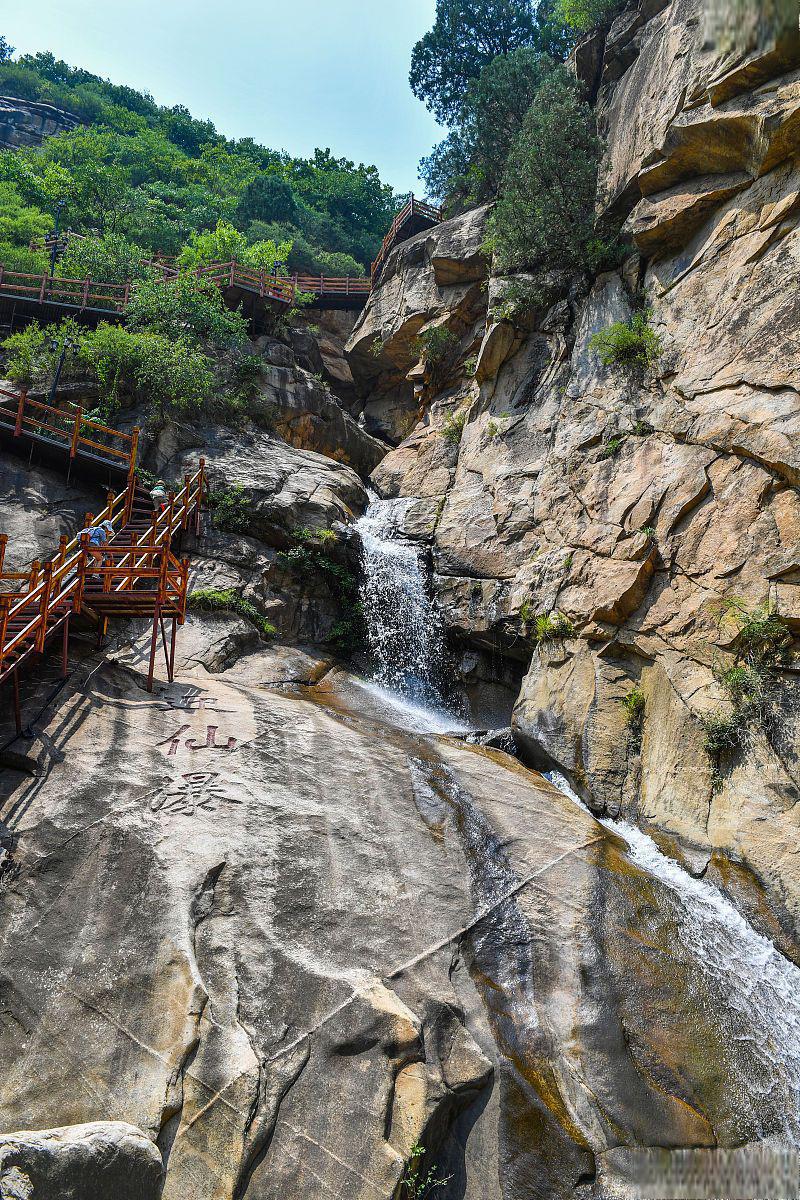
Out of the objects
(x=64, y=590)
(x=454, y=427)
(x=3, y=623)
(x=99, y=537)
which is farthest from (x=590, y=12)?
(x=3, y=623)

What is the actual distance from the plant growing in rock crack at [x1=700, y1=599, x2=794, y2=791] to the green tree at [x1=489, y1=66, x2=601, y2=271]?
11.7 metres

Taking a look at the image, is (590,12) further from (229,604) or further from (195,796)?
(195,796)

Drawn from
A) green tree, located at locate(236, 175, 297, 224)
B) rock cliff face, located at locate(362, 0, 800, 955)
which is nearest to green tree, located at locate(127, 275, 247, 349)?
rock cliff face, located at locate(362, 0, 800, 955)

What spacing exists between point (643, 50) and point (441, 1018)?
22.4 meters

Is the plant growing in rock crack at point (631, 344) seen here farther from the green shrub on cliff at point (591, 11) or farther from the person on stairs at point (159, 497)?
the green shrub on cliff at point (591, 11)

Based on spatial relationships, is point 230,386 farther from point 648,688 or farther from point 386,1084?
point 386,1084

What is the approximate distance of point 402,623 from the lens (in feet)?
56.1

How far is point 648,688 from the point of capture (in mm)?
11734

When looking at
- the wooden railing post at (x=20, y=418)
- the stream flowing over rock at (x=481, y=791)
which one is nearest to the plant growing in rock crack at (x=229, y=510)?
the stream flowing over rock at (x=481, y=791)

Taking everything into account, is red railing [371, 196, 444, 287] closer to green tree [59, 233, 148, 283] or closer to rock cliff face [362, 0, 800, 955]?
green tree [59, 233, 148, 283]

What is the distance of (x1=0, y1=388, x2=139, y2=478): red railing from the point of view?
51.3ft

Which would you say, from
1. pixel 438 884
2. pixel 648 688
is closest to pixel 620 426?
pixel 648 688

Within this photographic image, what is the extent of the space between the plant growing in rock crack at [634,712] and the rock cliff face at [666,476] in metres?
0.11

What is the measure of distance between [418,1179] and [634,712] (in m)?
7.59
